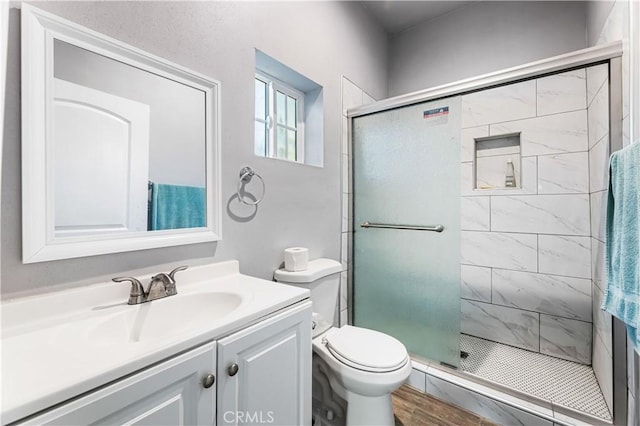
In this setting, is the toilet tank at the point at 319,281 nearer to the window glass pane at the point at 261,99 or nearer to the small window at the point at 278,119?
the small window at the point at 278,119

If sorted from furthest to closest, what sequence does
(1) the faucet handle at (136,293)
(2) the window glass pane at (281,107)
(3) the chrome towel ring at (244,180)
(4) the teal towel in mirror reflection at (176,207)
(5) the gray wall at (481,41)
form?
(5) the gray wall at (481,41) → (2) the window glass pane at (281,107) → (3) the chrome towel ring at (244,180) → (4) the teal towel in mirror reflection at (176,207) → (1) the faucet handle at (136,293)

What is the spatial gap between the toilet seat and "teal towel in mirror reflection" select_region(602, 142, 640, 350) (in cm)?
80

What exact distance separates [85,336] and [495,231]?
2.49 metres

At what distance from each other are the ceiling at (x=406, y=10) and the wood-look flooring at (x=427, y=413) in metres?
2.84

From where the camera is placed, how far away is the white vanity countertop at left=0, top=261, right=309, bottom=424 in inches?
20.7

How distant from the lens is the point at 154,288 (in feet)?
3.28

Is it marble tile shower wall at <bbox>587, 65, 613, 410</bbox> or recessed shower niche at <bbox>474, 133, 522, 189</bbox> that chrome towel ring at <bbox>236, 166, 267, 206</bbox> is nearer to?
marble tile shower wall at <bbox>587, 65, 613, 410</bbox>

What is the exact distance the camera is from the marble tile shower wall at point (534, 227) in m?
1.92

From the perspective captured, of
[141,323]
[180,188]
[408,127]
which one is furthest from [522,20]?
[141,323]

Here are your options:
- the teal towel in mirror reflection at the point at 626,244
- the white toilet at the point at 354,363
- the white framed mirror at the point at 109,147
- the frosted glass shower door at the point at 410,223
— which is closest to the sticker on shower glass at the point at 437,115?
the frosted glass shower door at the point at 410,223

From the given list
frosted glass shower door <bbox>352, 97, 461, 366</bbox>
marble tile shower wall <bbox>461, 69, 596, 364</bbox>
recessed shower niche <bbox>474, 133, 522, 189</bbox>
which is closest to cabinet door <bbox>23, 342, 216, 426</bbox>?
frosted glass shower door <bbox>352, 97, 461, 366</bbox>

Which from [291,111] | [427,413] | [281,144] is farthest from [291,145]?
[427,413]

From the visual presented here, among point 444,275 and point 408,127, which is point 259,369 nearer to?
point 444,275

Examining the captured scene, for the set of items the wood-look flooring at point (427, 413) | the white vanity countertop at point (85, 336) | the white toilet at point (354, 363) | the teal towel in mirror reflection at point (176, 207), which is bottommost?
the wood-look flooring at point (427, 413)
